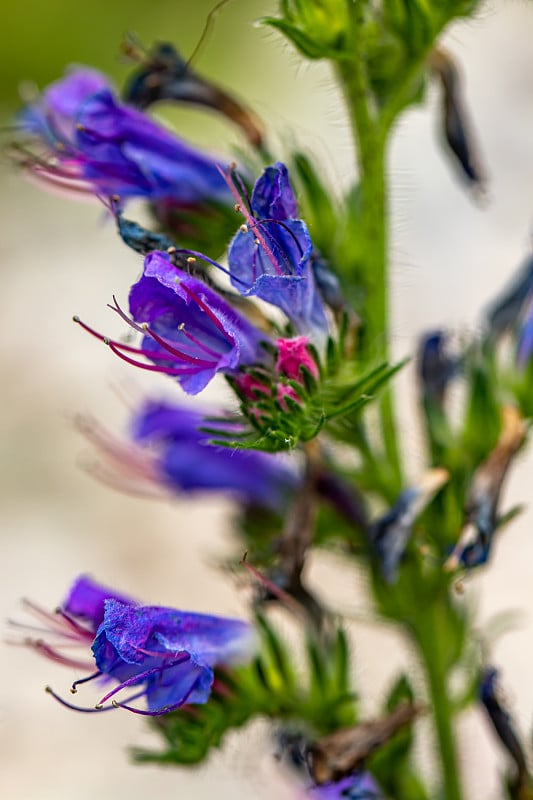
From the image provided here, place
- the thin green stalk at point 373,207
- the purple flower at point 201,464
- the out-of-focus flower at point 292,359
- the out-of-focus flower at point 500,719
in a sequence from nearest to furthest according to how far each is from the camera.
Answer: the out-of-focus flower at point 292,359 < the thin green stalk at point 373,207 < the out-of-focus flower at point 500,719 < the purple flower at point 201,464

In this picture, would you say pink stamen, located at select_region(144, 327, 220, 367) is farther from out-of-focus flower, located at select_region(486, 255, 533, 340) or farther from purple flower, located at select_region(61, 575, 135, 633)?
out-of-focus flower, located at select_region(486, 255, 533, 340)

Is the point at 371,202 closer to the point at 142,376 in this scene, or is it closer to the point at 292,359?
the point at 292,359

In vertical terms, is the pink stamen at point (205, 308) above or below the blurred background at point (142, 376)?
above

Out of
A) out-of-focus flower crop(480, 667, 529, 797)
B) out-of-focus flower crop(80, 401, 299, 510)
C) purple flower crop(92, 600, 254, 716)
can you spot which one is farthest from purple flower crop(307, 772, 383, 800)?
out-of-focus flower crop(80, 401, 299, 510)

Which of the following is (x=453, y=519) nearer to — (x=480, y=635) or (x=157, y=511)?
(x=480, y=635)

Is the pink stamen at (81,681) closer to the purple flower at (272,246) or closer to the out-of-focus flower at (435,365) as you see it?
the purple flower at (272,246)

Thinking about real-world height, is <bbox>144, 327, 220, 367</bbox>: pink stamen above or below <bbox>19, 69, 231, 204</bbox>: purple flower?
below

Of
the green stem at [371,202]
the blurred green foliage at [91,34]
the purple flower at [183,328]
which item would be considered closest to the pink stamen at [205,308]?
the purple flower at [183,328]
